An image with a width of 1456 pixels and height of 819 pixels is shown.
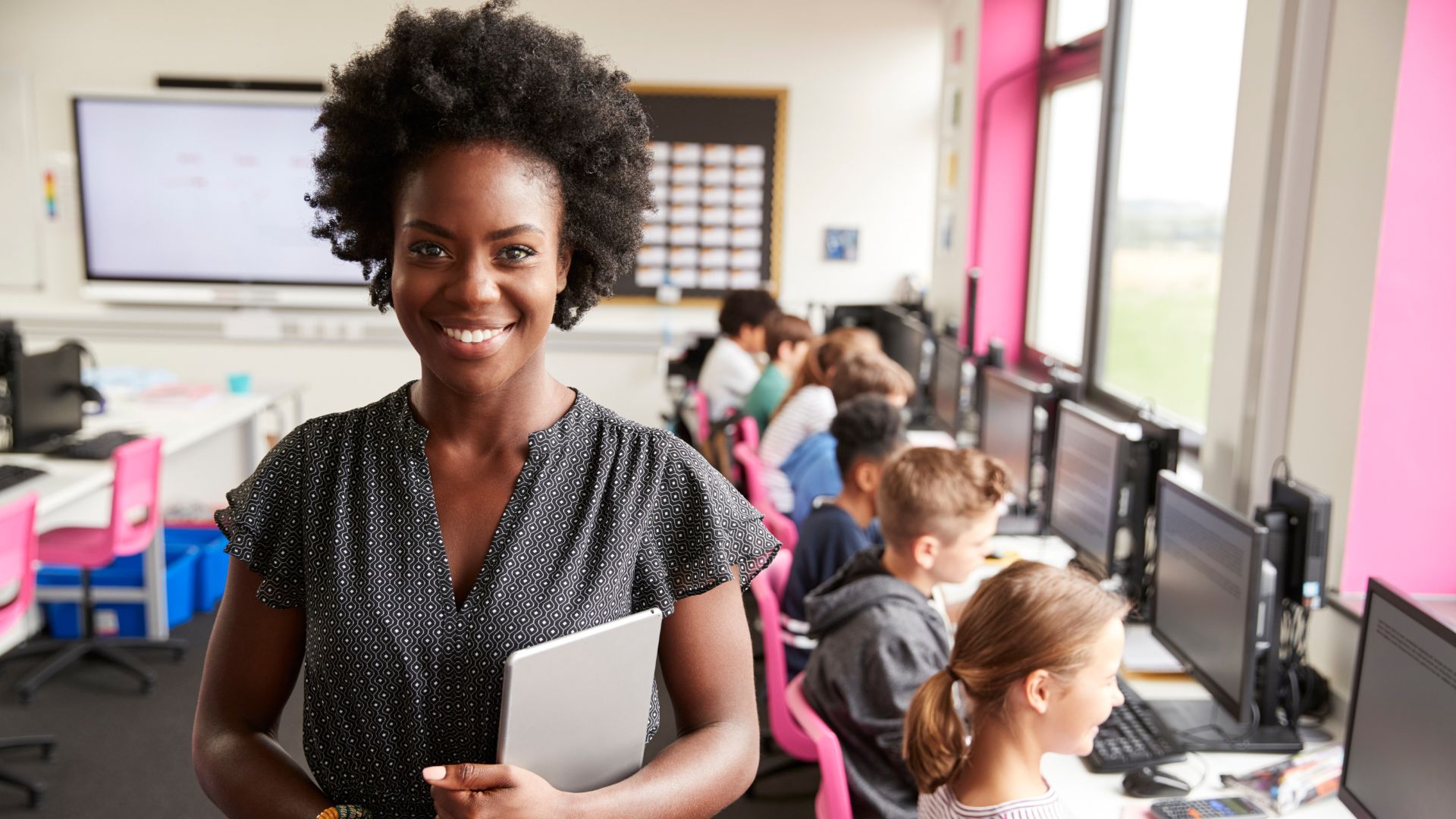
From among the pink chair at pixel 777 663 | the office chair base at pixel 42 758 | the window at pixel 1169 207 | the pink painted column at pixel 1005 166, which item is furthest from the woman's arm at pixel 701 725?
the pink painted column at pixel 1005 166

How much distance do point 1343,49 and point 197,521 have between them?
430 centimetres

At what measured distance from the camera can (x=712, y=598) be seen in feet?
3.51

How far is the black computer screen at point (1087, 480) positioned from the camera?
259cm

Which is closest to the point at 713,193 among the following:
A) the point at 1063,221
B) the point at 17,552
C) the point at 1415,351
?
the point at 1063,221

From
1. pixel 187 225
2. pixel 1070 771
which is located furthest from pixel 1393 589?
pixel 187 225

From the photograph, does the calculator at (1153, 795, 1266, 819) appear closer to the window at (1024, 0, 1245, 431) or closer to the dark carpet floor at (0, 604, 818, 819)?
the dark carpet floor at (0, 604, 818, 819)

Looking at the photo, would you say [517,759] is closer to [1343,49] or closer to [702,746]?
[702,746]

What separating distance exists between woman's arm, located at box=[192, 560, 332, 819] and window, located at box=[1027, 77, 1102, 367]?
408cm

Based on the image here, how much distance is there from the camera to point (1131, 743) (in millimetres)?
1981

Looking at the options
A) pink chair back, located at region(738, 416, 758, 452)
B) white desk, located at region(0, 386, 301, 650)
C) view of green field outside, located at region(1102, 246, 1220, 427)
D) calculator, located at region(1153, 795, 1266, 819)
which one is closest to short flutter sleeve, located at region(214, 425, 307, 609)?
calculator, located at region(1153, 795, 1266, 819)

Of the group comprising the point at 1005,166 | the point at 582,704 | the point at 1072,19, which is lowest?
the point at 582,704

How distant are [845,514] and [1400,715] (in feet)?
4.81

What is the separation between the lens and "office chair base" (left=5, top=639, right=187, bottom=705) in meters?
3.65

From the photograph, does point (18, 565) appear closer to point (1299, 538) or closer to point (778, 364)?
point (778, 364)
